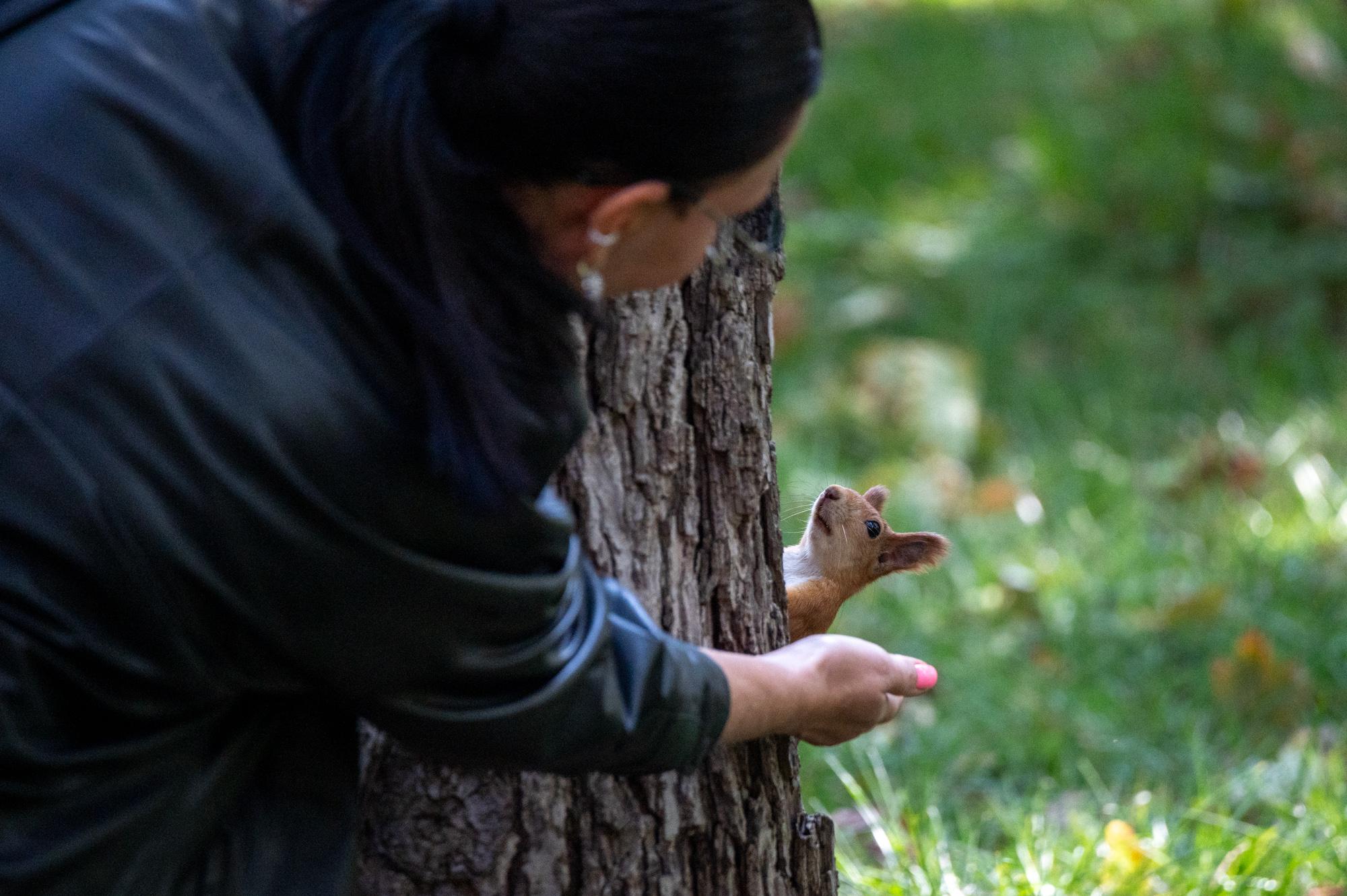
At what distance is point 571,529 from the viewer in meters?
1.48

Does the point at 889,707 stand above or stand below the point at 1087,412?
above

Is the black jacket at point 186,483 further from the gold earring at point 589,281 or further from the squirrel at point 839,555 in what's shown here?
the squirrel at point 839,555

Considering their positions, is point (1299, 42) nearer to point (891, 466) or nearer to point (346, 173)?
point (891, 466)

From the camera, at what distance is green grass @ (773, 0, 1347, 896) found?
310 cm

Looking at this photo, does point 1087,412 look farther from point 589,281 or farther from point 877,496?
point 589,281

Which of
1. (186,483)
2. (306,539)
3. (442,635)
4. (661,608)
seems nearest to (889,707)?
(661,608)

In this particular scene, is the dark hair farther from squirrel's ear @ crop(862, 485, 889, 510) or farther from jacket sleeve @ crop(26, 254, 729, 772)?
squirrel's ear @ crop(862, 485, 889, 510)

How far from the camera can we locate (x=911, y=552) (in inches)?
98.1

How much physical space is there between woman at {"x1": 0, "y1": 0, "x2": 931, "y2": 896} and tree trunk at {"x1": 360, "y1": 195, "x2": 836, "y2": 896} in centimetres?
46

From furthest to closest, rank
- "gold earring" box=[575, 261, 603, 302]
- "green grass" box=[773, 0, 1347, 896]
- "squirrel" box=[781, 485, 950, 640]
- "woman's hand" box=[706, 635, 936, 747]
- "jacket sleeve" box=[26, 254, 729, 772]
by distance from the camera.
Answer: "green grass" box=[773, 0, 1347, 896] → "squirrel" box=[781, 485, 950, 640] → "woman's hand" box=[706, 635, 936, 747] → "gold earring" box=[575, 261, 603, 302] → "jacket sleeve" box=[26, 254, 729, 772]

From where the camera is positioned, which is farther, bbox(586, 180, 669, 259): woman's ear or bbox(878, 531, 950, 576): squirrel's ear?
bbox(878, 531, 950, 576): squirrel's ear

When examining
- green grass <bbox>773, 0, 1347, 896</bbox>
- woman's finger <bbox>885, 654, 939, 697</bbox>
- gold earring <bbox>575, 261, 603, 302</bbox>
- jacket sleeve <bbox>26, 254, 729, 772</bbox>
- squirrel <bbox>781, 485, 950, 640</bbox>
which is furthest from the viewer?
green grass <bbox>773, 0, 1347, 896</bbox>

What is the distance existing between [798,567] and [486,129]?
127cm

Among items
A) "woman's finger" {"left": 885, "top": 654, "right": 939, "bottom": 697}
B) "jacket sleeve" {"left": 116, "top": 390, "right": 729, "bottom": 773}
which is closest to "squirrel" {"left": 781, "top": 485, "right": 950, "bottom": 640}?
"woman's finger" {"left": 885, "top": 654, "right": 939, "bottom": 697}
